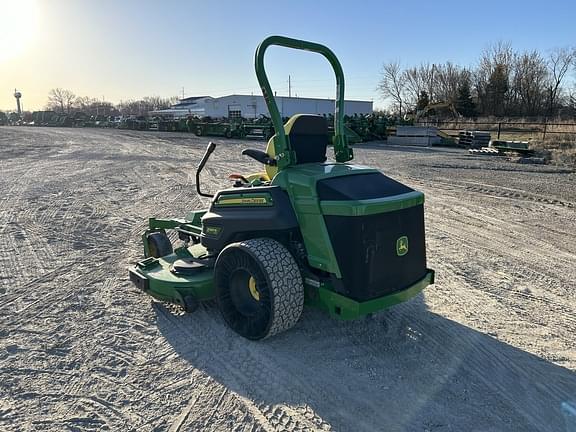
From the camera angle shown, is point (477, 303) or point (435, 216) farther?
point (435, 216)

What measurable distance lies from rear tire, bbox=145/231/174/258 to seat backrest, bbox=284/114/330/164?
6.01 ft

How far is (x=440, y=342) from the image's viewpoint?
3.35 m

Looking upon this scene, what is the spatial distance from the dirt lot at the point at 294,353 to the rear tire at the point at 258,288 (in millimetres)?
161

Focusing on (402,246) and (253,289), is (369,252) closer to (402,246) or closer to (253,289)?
(402,246)

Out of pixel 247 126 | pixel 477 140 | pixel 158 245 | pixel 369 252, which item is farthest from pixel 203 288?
pixel 247 126

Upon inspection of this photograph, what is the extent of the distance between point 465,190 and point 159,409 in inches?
333

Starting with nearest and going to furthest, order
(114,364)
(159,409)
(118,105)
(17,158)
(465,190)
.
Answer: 1. (159,409)
2. (114,364)
3. (465,190)
4. (17,158)
5. (118,105)

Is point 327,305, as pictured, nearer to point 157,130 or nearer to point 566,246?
point 566,246

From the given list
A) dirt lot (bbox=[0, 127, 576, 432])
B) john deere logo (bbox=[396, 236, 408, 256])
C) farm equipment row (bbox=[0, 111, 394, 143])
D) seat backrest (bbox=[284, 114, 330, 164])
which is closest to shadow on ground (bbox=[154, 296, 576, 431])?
dirt lot (bbox=[0, 127, 576, 432])

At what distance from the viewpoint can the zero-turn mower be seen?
3002 millimetres

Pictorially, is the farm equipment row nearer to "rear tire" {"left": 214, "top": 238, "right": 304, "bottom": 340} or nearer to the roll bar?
the roll bar

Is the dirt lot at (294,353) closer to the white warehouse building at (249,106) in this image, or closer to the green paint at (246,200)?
the green paint at (246,200)

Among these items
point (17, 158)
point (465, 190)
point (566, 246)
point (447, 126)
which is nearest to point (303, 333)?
point (566, 246)

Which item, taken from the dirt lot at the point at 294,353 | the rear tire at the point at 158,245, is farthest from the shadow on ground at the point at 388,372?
the rear tire at the point at 158,245
